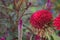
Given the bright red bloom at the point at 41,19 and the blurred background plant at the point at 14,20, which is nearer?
the bright red bloom at the point at 41,19

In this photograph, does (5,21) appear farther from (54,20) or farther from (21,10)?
(54,20)

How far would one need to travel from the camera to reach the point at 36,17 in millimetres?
885

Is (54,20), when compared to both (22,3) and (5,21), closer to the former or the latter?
(22,3)

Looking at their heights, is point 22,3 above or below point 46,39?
above

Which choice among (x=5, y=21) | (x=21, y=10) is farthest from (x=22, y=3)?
(x=5, y=21)

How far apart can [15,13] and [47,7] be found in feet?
0.50

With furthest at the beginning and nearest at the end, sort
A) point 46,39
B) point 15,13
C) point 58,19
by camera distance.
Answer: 1. point 15,13
2. point 46,39
3. point 58,19

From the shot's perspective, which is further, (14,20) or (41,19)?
(14,20)

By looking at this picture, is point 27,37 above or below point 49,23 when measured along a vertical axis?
below

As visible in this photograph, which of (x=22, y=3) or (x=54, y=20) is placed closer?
(x=54, y=20)

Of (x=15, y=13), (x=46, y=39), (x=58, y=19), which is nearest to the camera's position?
(x=58, y=19)

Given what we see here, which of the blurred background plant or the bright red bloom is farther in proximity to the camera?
the blurred background plant

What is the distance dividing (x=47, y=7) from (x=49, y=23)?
0.22m

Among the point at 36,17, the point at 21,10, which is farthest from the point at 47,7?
the point at 36,17
